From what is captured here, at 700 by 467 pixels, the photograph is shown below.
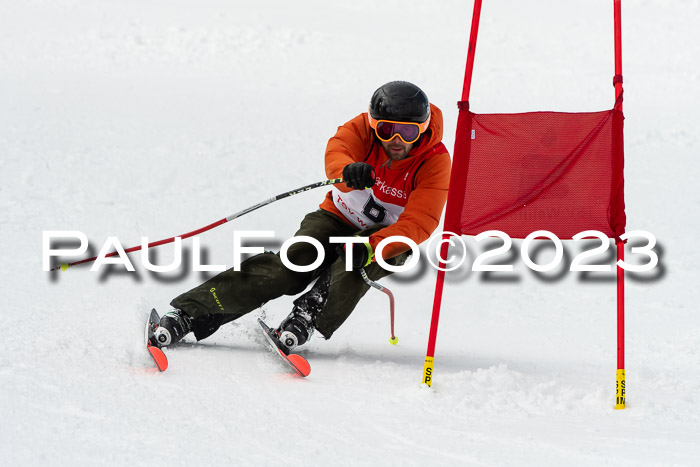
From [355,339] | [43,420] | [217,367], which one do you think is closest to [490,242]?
[355,339]

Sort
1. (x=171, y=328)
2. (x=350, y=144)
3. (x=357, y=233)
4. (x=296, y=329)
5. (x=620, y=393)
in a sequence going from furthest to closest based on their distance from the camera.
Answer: (x=357, y=233)
(x=350, y=144)
(x=296, y=329)
(x=171, y=328)
(x=620, y=393)

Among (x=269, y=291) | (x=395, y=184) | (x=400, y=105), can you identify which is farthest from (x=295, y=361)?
(x=400, y=105)

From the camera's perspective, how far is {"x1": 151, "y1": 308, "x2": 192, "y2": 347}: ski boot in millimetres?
4305

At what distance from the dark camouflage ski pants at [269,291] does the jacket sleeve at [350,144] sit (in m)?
0.58

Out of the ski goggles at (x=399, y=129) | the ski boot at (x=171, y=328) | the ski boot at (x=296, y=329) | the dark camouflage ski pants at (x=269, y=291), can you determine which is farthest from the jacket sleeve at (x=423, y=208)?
the ski boot at (x=171, y=328)

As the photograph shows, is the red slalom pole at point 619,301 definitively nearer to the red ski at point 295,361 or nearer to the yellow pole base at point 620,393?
the yellow pole base at point 620,393

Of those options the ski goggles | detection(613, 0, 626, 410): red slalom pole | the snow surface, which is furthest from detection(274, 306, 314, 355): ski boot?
detection(613, 0, 626, 410): red slalom pole

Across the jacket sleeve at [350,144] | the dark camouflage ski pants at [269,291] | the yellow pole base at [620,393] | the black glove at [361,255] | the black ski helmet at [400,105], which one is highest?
the black ski helmet at [400,105]

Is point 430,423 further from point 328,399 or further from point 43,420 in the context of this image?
point 43,420

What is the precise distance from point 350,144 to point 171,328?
149cm

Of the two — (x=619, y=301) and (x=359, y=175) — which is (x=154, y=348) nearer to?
(x=359, y=175)

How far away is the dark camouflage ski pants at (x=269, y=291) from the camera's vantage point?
460cm

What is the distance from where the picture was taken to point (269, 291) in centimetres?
465

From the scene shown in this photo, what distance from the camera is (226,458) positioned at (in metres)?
2.84
